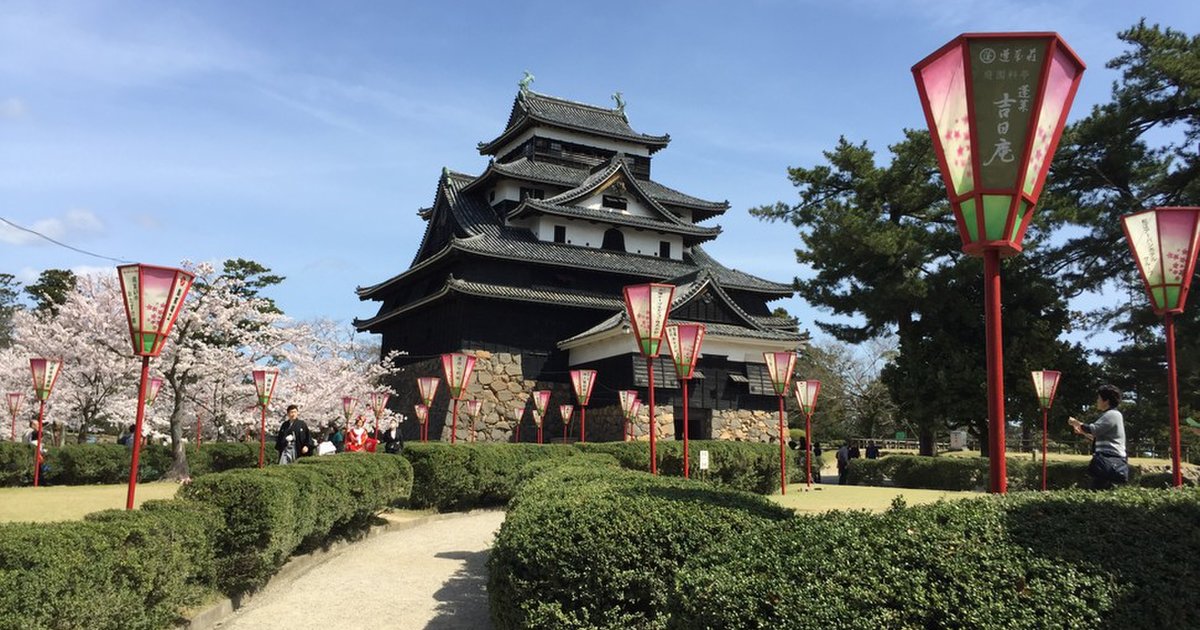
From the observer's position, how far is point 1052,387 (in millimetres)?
21406

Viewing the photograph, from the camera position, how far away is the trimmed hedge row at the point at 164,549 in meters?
4.46

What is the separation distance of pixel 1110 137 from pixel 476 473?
2146 cm

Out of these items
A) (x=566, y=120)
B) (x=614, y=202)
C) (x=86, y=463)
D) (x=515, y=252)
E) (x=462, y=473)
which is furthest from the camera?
(x=566, y=120)

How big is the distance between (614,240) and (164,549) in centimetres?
2968

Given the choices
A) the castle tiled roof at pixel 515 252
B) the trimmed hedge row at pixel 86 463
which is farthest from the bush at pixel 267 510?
the castle tiled roof at pixel 515 252

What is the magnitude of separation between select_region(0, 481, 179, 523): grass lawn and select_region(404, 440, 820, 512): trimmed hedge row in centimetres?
415

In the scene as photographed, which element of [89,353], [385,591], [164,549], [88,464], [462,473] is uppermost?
[89,353]

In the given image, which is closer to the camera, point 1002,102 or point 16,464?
point 1002,102

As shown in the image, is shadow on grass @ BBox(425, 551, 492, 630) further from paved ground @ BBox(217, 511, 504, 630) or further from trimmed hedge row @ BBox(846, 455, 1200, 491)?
trimmed hedge row @ BBox(846, 455, 1200, 491)

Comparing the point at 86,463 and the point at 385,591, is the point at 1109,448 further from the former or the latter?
the point at 86,463

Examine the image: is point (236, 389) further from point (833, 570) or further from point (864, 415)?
point (864, 415)

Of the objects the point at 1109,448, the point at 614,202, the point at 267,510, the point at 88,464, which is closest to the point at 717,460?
the point at 1109,448

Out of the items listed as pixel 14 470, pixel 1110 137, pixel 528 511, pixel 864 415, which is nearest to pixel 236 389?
pixel 14 470

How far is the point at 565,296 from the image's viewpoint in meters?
31.3
